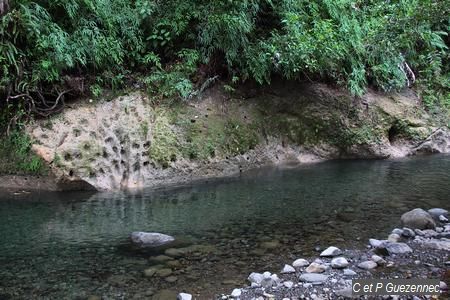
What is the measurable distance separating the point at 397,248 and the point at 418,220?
93 centimetres

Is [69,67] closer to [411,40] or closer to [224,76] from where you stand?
[224,76]

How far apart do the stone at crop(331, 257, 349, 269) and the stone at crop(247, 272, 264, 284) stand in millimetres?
756

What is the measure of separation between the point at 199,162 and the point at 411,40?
676 cm

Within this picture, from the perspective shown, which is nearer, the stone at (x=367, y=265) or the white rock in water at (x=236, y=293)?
the white rock in water at (x=236, y=293)

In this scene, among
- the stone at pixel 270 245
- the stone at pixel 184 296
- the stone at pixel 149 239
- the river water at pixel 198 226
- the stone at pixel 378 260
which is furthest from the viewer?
the stone at pixel 149 239

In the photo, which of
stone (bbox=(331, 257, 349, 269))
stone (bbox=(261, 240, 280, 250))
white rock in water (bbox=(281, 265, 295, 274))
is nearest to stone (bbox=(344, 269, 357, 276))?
stone (bbox=(331, 257, 349, 269))

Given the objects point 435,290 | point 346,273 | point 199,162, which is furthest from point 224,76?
point 435,290

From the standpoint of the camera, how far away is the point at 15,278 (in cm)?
401

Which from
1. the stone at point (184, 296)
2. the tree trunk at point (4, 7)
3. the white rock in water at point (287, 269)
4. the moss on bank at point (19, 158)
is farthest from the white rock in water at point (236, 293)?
the tree trunk at point (4, 7)

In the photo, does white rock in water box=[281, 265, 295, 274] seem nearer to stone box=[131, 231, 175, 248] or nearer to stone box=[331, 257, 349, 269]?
stone box=[331, 257, 349, 269]

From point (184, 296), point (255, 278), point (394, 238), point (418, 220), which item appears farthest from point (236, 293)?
point (418, 220)

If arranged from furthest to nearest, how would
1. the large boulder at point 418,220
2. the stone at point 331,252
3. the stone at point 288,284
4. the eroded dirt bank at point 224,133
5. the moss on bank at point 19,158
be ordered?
the eroded dirt bank at point 224,133 < the moss on bank at point 19,158 < the large boulder at point 418,220 < the stone at point 331,252 < the stone at point 288,284

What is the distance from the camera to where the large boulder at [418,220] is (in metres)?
5.09

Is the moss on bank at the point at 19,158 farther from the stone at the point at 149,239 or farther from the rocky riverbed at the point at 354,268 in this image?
the rocky riverbed at the point at 354,268
